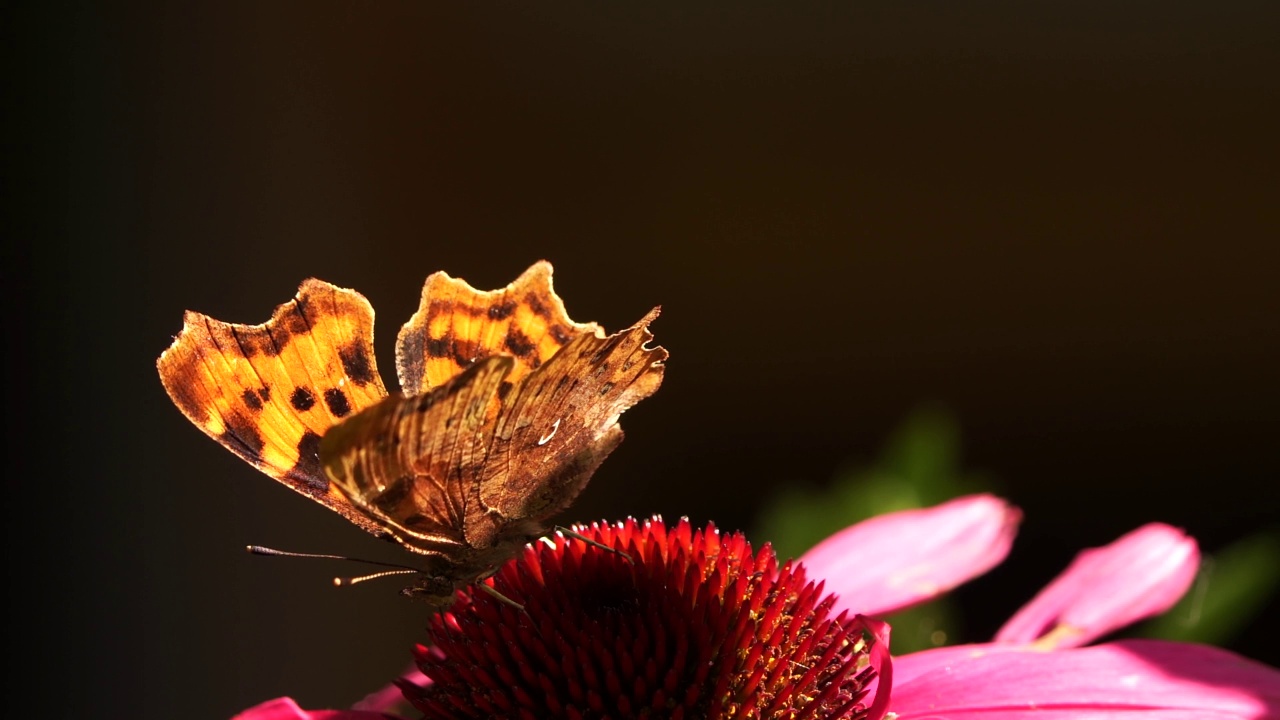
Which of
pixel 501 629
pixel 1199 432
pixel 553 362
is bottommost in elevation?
pixel 501 629

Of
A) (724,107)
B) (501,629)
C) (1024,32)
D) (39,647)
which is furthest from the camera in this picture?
(724,107)

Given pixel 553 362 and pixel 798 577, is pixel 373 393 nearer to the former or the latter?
pixel 553 362

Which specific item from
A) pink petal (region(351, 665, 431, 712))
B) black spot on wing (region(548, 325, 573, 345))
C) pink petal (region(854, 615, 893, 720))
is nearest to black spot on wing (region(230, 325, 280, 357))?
black spot on wing (region(548, 325, 573, 345))

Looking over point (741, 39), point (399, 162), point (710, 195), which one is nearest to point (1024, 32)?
point (741, 39)

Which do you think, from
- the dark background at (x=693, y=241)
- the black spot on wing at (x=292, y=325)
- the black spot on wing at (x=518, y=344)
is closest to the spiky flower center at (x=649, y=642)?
the black spot on wing at (x=518, y=344)

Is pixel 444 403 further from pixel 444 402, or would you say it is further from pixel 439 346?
pixel 439 346

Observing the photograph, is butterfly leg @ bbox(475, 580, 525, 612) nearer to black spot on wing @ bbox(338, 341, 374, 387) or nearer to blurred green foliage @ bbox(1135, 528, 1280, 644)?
black spot on wing @ bbox(338, 341, 374, 387)
